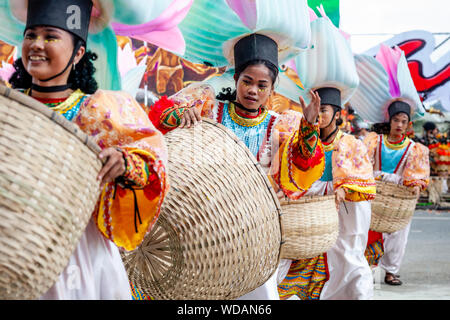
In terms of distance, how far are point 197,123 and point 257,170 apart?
1.13 ft

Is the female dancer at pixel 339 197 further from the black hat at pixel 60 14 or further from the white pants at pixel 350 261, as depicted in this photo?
the black hat at pixel 60 14

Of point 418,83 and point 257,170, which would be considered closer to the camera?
point 257,170

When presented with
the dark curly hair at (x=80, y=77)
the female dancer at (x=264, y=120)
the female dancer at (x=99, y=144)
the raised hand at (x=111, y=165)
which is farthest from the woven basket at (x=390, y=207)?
the raised hand at (x=111, y=165)

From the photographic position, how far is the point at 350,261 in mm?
4488

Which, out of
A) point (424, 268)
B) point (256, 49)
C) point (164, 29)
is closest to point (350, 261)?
point (256, 49)

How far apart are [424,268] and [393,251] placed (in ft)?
2.24

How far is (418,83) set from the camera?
7.25m

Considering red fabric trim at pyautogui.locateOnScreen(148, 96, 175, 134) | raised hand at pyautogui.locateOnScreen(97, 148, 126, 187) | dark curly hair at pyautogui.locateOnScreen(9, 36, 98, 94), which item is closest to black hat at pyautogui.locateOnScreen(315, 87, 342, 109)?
red fabric trim at pyautogui.locateOnScreen(148, 96, 175, 134)

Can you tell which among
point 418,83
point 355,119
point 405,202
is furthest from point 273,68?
A: point 355,119

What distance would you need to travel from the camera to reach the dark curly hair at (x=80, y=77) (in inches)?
88.2

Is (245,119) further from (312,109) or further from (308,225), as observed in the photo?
(308,225)

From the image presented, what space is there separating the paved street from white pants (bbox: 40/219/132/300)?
4126 mm
